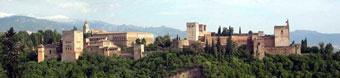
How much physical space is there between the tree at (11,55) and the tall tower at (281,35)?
3894 centimetres

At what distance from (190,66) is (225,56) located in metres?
4.88

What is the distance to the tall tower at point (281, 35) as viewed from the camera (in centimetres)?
5881

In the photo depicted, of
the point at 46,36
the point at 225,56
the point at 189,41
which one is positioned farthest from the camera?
the point at 46,36

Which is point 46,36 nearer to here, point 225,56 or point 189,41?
point 189,41

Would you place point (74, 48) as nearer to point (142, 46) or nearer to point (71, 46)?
point (71, 46)

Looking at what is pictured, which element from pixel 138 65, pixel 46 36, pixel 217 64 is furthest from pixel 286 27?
pixel 46 36

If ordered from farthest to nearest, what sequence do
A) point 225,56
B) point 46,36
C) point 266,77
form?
1. point 46,36
2. point 225,56
3. point 266,77

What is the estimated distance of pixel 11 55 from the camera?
27234mm

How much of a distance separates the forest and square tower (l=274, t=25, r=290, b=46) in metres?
2.21

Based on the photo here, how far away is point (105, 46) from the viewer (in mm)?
60719

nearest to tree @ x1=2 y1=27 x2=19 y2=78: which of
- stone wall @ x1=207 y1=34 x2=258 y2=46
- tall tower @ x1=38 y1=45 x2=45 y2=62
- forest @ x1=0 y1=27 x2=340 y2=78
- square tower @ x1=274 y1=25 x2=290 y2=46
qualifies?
forest @ x1=0 y1=27 x2=340 y2=78

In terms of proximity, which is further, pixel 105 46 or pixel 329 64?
pixel 105 46

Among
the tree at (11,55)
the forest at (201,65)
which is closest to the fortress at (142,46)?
the forest at (201,65)

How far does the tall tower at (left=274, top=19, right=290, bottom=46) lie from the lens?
193 feet
